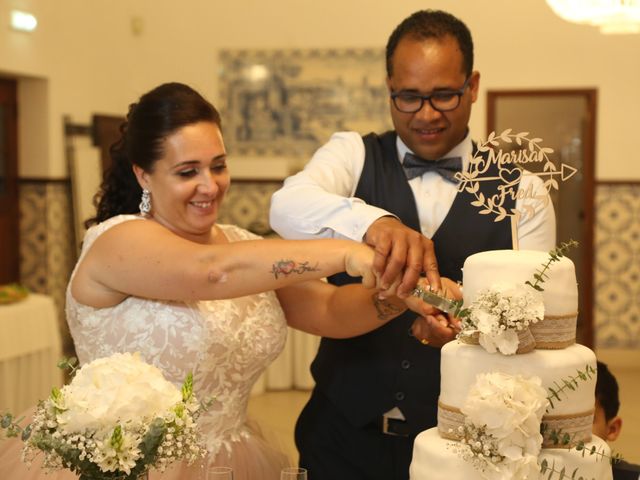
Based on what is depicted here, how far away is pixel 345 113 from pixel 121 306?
288 inches

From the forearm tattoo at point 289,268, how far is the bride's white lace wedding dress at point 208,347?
316mm

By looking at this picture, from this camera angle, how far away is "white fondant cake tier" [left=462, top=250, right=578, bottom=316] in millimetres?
1913

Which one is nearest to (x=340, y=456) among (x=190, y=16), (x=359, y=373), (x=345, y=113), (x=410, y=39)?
(x=359, y=373)

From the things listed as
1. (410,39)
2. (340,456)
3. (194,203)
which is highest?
(410,39)

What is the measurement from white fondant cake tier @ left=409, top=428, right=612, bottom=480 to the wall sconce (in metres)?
7.17

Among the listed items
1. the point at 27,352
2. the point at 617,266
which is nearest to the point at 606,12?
the point at 617,266

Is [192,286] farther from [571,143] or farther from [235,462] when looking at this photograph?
[571,143]

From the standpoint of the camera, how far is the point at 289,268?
251cm

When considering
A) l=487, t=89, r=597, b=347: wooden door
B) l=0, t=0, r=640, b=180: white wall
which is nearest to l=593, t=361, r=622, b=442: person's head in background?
l=487, t=89, r=597, b=347: wooden door

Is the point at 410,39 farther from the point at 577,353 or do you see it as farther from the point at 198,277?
the point at 577,353

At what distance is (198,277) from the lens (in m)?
2.54

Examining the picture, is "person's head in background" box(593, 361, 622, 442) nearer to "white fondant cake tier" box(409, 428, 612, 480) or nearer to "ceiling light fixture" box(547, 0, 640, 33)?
"white fondant cake tier" box(409, 428, 612, 480)

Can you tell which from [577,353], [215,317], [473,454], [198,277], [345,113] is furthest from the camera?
[345,113]

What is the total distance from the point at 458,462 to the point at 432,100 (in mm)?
1070
